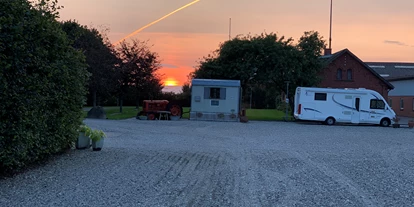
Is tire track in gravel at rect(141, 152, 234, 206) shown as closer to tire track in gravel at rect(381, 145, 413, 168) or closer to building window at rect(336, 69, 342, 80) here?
tire track in gravel at rect(381, 145, 413, 168)

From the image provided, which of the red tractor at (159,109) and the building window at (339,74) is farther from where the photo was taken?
the building window at (339,74)

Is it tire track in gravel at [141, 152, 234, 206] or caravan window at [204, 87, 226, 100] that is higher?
caravan window at [204, 87, 226, 100]

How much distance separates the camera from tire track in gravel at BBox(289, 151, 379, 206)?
722cm

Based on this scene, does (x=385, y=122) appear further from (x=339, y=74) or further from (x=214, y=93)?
(x=339, y=74)

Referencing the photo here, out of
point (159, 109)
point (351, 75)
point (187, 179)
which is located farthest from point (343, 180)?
point (351, 75)

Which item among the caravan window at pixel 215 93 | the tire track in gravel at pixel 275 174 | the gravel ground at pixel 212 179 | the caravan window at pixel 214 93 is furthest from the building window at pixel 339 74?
the tire track in gravel at pixel 275 174

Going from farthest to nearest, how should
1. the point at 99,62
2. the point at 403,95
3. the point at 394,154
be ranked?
the point at 403,95, the point at 99,62, the point at 394,154

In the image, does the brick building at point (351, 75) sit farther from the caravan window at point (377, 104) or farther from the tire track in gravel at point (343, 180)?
the tire track in gravel at point (343, 180)

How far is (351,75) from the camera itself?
42531mm

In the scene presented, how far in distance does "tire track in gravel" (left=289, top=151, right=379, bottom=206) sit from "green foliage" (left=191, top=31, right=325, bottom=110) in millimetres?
20417

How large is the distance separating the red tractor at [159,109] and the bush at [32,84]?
62.3 feet

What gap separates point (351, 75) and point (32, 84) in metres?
39.0

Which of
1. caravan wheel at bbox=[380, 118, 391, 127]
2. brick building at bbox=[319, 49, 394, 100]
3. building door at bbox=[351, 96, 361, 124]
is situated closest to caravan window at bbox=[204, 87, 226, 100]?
building door at bbox=[351, 96, 361, 124]

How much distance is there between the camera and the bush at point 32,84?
703 cm
